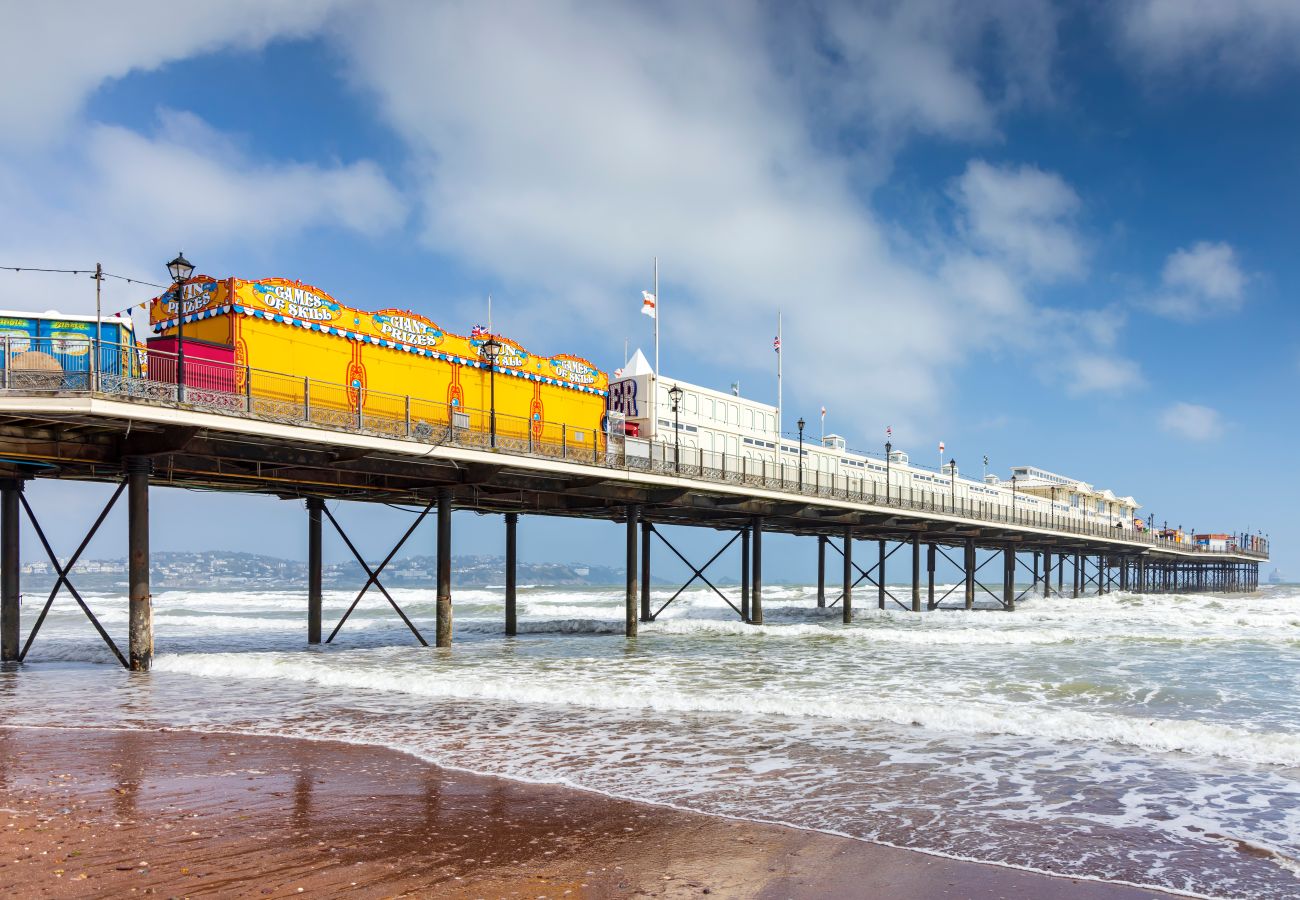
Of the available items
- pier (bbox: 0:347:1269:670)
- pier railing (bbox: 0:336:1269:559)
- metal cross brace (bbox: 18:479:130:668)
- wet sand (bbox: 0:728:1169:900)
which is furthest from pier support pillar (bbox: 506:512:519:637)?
wet sand (bbox: 0:728:1169:900)

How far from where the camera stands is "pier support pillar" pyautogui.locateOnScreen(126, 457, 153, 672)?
1709cm

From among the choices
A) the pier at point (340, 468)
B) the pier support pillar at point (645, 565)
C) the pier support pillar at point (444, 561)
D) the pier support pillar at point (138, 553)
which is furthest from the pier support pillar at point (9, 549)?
the pier support pillar at point (645, 565)

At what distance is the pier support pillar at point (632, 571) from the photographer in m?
27.8

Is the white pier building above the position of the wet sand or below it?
above

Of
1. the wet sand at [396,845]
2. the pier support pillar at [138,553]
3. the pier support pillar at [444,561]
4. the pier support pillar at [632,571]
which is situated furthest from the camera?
the pier support pillar at [632,571]

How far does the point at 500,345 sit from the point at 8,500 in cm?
1125

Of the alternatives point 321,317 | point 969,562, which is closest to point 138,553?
point 321,317

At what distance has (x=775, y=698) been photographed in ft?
49.2

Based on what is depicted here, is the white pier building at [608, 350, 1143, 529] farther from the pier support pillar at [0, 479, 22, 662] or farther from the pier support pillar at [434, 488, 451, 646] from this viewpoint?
the pier support pillar at [0, 479, 22, 662]

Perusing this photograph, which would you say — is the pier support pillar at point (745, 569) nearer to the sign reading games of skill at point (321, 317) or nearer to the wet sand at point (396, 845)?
the sign reading games of skill at point (321, 317)

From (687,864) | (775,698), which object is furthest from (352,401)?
(687,864)

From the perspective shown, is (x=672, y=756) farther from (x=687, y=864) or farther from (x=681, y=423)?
(x=681, y=423)

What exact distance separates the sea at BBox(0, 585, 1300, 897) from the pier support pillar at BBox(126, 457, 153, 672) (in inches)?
23.5

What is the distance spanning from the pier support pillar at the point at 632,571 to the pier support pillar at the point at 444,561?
6.01 m
